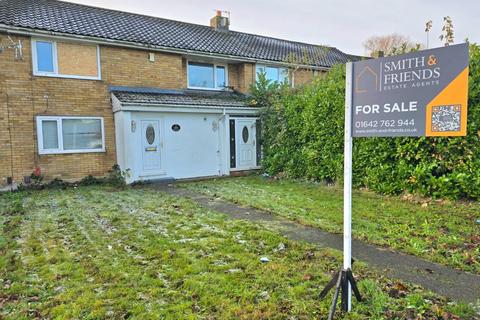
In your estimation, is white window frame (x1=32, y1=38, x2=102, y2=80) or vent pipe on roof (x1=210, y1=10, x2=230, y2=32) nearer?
white window frame (x1=32, y1=38, x2=102, y2=80)

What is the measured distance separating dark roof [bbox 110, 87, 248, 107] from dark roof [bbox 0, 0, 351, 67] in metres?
1.84

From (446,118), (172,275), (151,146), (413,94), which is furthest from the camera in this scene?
(151,146)

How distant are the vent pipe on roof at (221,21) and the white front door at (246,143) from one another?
7623 mm

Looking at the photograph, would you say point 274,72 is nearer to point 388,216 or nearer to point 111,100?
point 111,100

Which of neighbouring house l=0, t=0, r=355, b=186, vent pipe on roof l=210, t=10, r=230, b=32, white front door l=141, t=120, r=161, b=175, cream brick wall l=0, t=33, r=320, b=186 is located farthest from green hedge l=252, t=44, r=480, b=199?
vent pipe on roof l=210, t=10, r=230, b=32

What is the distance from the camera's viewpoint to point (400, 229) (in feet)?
18.4

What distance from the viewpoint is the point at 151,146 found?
1179 cm

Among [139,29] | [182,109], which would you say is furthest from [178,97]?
[139,29]

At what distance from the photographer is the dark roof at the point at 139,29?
11.4 metres

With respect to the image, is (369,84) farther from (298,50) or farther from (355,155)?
(298,50)

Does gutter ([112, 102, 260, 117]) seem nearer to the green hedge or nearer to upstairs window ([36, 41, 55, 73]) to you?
the green hedge

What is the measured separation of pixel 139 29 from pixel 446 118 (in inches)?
551

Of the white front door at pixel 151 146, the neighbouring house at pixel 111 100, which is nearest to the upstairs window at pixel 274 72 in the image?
the neighbouring house at pixel 111 100

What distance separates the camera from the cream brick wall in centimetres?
1032
